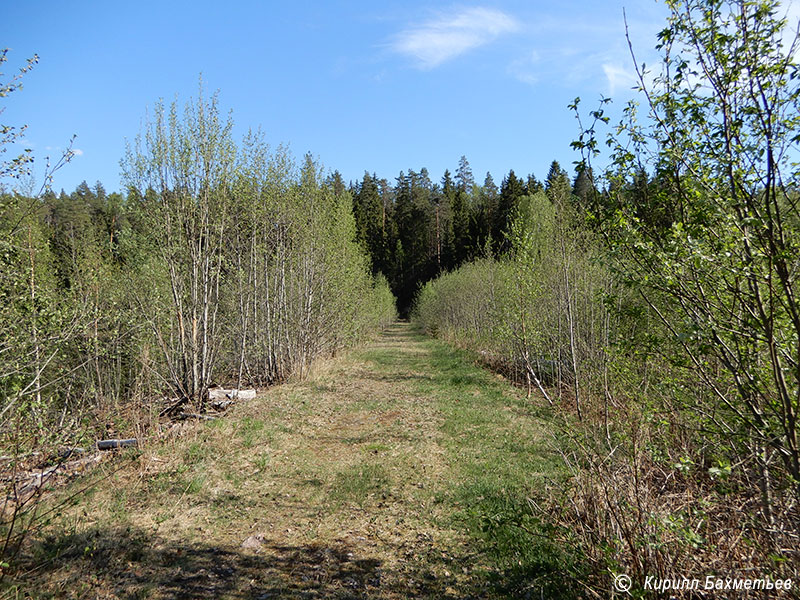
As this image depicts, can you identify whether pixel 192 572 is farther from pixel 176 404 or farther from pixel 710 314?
pixel 176 404

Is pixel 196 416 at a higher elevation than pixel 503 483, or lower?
higher

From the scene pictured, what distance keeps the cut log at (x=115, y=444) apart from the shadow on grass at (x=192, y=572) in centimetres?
262

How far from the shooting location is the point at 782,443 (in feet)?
8.41

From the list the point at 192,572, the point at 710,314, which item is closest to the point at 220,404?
the point at 192,572

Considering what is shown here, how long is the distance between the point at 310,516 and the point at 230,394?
6.38m

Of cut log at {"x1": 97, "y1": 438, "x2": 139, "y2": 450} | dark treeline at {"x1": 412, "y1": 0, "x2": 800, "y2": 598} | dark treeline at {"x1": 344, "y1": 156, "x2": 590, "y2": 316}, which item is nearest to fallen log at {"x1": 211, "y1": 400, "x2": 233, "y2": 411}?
cut log at {"x1": 97, "y1": 438, "x2": 139, "y2": 450}

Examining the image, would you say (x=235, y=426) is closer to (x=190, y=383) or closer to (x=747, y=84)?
(x=190, y=383)

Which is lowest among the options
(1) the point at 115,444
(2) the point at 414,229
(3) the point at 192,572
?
(3) the point at 192,572

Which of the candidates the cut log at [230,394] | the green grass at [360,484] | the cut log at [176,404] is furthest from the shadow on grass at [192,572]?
the cut log at [230,394]

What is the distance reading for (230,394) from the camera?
10648mm

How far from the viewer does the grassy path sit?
12.7ft

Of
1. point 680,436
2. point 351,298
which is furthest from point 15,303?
point 351,298

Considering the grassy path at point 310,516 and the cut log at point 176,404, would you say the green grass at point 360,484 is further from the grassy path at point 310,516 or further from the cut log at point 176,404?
the cut log at point 176,404

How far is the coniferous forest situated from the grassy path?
0.18ft
